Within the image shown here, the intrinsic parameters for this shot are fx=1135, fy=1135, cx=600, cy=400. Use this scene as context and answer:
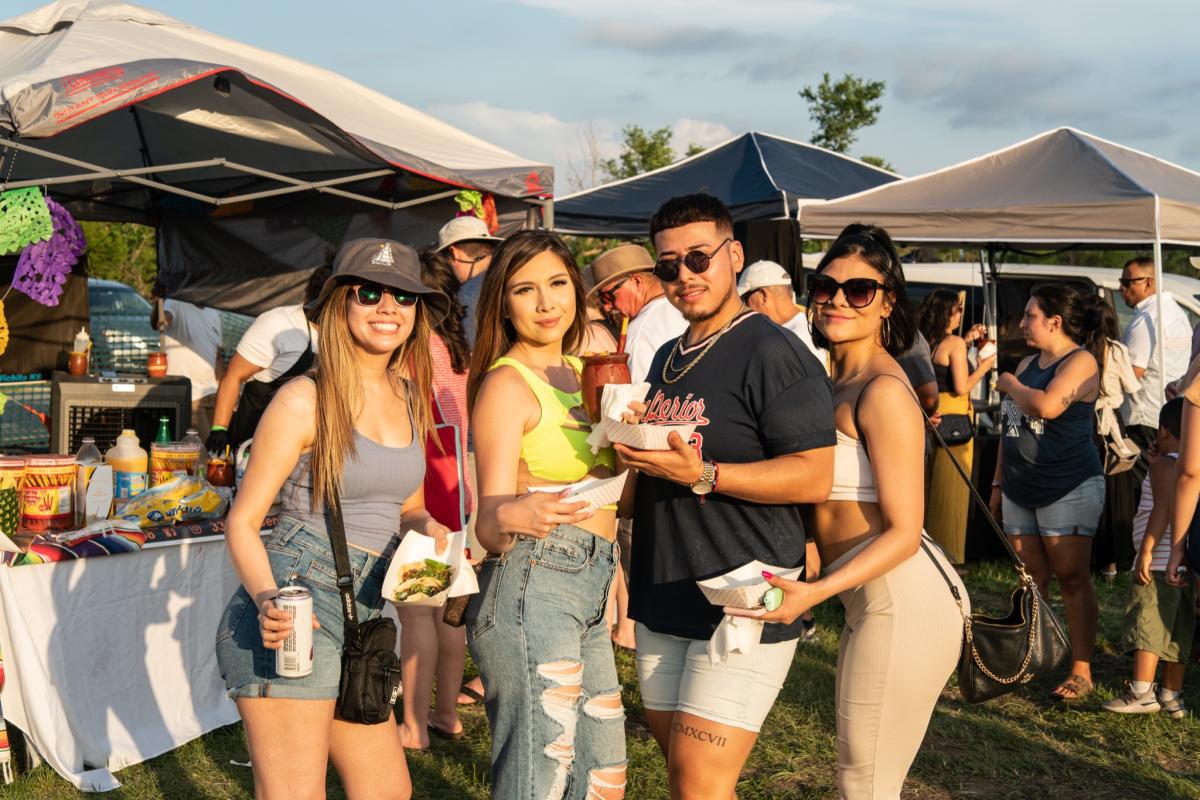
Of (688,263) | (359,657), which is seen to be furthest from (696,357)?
(359,657)

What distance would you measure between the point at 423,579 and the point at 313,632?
0.90ft

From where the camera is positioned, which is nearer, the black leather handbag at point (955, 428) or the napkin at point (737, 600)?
the napkin at point (737, 600)

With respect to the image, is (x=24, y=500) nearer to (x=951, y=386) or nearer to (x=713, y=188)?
(x=951, y=386)

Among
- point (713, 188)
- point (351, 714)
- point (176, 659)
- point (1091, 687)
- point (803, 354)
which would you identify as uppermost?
point (713, 188)

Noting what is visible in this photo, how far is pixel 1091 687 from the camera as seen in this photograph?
541cm

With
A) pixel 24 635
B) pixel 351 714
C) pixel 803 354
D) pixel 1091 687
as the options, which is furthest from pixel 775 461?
pixel 1091 687

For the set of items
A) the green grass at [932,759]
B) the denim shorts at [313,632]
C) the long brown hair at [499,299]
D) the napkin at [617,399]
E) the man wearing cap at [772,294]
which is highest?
the man wearing cap at [772,294]

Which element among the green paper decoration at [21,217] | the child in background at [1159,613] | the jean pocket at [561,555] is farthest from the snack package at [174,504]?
the child in background at [1159,613]

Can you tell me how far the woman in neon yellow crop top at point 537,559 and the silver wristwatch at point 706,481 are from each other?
26cm

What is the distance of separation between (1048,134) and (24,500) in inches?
298

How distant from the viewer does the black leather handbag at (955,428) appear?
7777mm

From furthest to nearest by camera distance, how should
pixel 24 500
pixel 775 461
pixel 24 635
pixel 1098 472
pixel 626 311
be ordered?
1. pixel 626 311
2. pixel 1098 472
3. pixel 24 500
4. pixel 24 635
5. pixel 775 461

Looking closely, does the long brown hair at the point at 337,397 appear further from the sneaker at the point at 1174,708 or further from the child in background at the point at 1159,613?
the sneaker at the point at 1174,708

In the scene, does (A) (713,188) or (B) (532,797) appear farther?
(A) (713,188)
